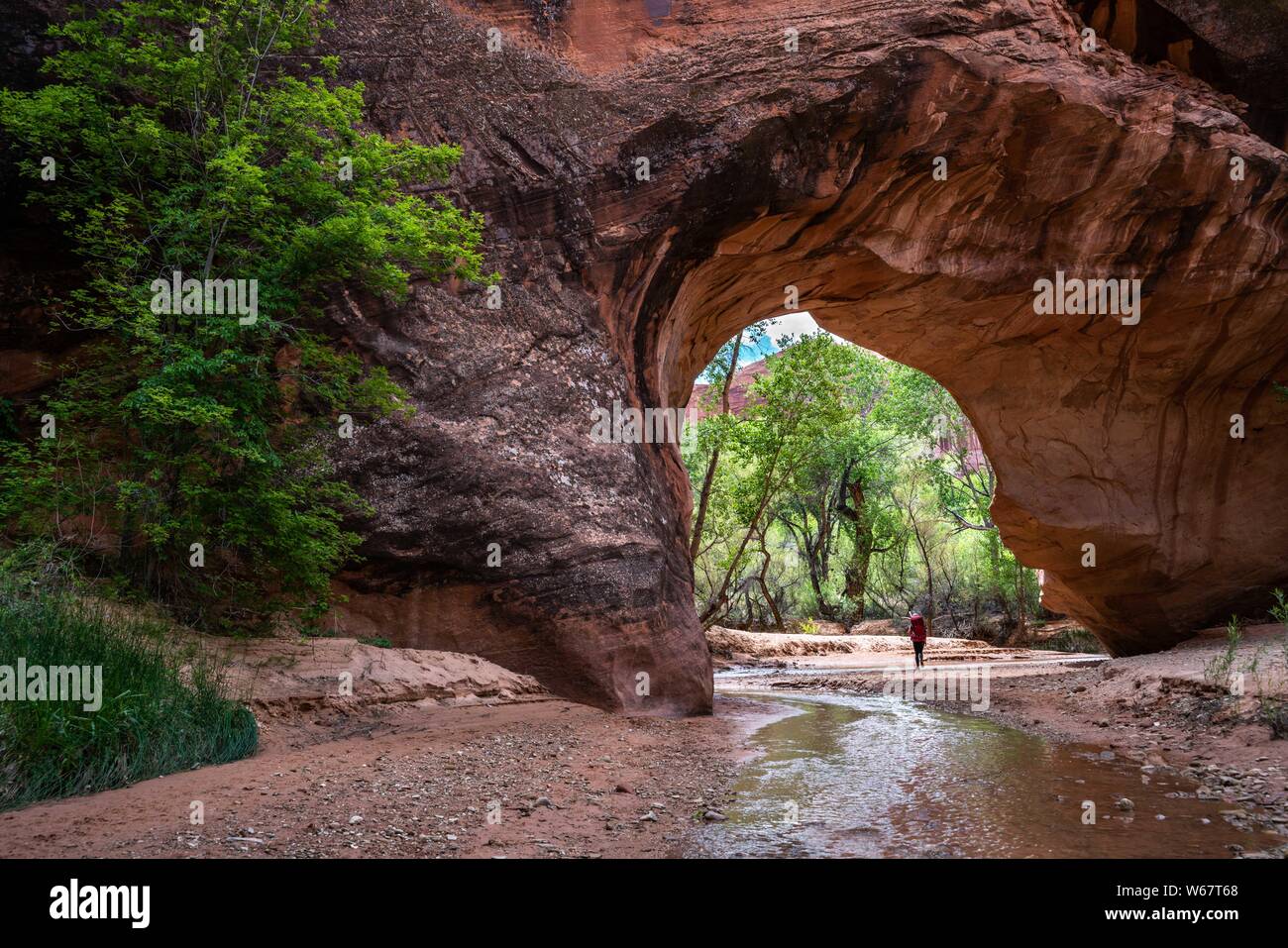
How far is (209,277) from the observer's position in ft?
23.8

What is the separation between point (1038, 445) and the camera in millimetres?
14805

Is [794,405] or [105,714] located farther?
[794,405]

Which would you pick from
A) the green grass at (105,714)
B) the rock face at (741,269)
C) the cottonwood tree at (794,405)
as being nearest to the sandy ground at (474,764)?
the green grass at (105,714)

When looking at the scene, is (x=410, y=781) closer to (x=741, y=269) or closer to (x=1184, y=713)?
(x=1184, y=713)

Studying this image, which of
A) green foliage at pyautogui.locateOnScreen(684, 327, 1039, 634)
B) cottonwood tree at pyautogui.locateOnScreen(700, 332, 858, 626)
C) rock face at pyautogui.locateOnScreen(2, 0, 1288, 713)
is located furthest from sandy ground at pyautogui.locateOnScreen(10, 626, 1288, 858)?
green foliage at pyautogui.locateOnScreen(684, 327, 1039, 634)

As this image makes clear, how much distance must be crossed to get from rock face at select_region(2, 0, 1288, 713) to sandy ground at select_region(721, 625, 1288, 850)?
304 centimetres

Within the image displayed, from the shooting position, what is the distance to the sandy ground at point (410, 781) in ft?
13.1

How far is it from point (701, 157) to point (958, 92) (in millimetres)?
3408

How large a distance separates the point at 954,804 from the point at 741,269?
891 centimetres

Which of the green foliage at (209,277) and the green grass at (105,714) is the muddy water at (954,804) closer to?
the green grass at (105,714)

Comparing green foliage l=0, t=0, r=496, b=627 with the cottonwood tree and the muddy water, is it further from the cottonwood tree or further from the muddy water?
the cottonwood tree

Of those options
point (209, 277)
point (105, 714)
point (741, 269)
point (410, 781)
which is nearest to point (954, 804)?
point (410, 781)

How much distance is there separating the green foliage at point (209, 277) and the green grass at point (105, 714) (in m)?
1.20
